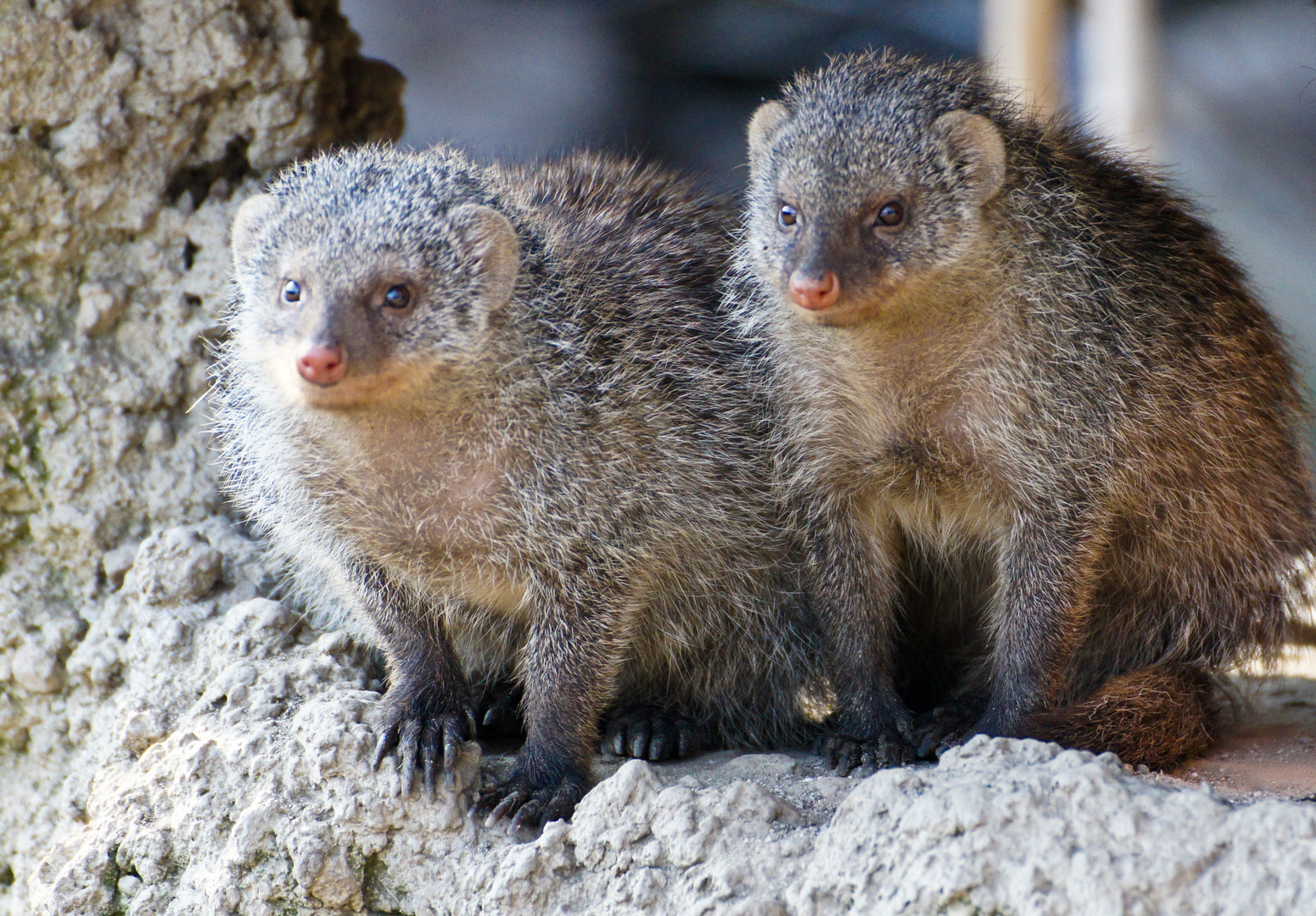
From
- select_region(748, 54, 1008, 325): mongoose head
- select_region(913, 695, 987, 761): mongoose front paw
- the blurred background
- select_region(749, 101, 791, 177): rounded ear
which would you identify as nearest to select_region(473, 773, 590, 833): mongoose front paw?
select_region(913, 695, 987, 761): mongoose front paw

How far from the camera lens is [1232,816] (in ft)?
7.11

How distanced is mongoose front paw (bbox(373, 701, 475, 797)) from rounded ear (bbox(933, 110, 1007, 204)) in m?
1.78

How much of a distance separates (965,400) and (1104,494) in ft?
1.36

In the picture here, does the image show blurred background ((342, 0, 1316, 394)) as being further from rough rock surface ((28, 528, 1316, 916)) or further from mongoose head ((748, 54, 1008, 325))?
rough rock surface ((28, 528, 1316, 916))

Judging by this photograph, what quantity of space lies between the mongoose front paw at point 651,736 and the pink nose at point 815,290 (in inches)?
51.1

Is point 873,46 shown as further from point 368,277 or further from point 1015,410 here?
point 368,277

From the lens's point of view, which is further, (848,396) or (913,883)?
(848,396)

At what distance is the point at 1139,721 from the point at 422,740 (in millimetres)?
1720

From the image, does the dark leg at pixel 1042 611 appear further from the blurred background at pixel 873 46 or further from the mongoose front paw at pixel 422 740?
the blurred background at pixel 873 46

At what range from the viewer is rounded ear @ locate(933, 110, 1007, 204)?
305 centimetres

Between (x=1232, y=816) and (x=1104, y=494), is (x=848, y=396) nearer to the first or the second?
(x=1104, y=494)

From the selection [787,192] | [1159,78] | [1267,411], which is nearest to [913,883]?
[787,192]

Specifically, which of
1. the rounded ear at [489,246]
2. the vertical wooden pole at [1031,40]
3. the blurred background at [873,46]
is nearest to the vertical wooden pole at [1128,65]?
the blurred background at [873,46]

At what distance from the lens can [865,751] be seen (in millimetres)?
3258
